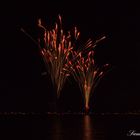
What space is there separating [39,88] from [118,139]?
30.9 metres

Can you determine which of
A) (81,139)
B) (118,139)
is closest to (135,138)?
(118,139)

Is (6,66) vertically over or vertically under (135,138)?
over

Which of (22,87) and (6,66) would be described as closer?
(22,87)

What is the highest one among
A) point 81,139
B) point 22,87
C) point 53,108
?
point 22,87

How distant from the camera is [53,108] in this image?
40.4m

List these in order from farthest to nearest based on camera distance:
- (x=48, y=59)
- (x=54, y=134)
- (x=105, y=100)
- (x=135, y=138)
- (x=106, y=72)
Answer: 1. (x=106, y=72)
2. (x=105, y=100)
3. (x=48, y=59)
4. (x=54, y=134)
5. (x=135, y=138)

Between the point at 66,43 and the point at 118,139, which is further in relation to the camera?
the point at 66,43

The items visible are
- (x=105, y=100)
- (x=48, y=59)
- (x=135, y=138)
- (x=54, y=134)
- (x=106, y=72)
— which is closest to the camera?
(x=135, y=138)

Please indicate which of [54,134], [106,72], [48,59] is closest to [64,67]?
[48,59]

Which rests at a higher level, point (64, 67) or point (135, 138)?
point (64, 67)

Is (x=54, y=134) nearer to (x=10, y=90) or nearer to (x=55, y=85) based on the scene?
(x=55, y=85)

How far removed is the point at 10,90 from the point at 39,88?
2.98 meters

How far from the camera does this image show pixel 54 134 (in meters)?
19.5

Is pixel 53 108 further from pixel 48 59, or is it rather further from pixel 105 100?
pixel 105 100
